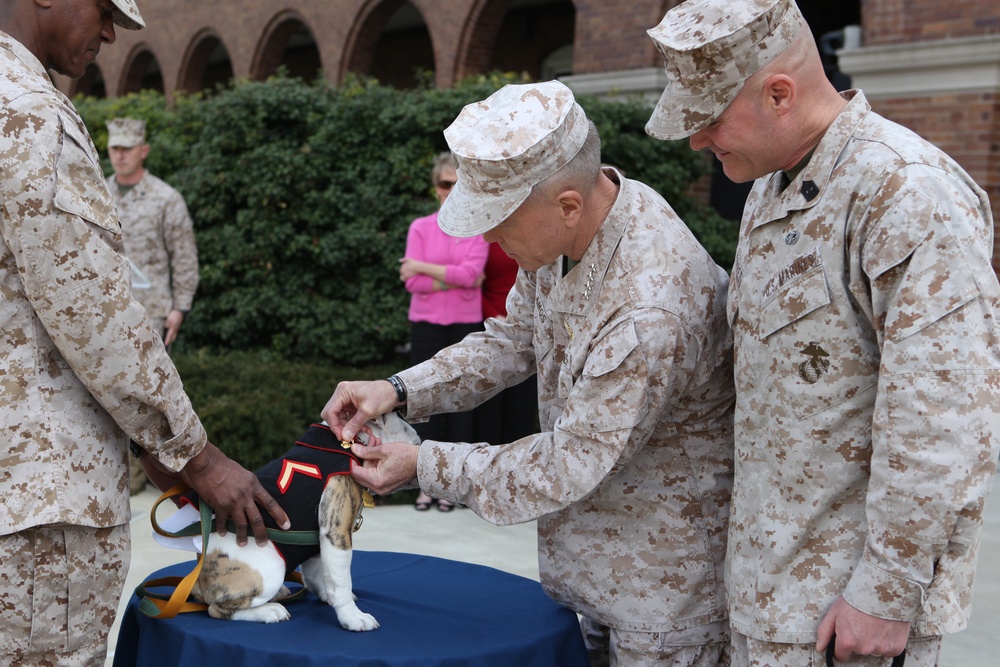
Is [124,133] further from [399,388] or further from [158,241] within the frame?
[399,388]

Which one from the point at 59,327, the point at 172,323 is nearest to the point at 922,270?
the point at 59,327

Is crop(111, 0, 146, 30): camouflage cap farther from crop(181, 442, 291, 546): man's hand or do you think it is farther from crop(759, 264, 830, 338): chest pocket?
crop(759, 264, 830, 338): chest pocket

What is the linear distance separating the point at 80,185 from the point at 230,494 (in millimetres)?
740

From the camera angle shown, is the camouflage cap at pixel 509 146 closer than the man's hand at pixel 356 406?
→ Yes

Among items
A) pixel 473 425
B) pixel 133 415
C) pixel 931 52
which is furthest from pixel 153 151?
pixel 133 415

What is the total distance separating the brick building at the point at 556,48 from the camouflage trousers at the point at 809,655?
6578 mm

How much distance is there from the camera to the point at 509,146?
85.3 inches

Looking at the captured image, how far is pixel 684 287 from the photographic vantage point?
229 cm

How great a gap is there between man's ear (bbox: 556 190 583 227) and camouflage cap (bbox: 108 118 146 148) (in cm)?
564

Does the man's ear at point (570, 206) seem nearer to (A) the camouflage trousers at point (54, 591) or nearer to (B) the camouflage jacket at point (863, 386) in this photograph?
(B) the camouflage jacket at point (863, 386)

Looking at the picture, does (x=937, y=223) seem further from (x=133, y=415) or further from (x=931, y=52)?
(x=931, y=52)

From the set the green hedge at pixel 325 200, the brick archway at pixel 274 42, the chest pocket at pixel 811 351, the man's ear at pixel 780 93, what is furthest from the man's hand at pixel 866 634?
the brick archway at pixel 274 42

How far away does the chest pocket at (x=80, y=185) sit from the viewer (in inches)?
79.6

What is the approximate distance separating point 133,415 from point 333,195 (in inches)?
277
